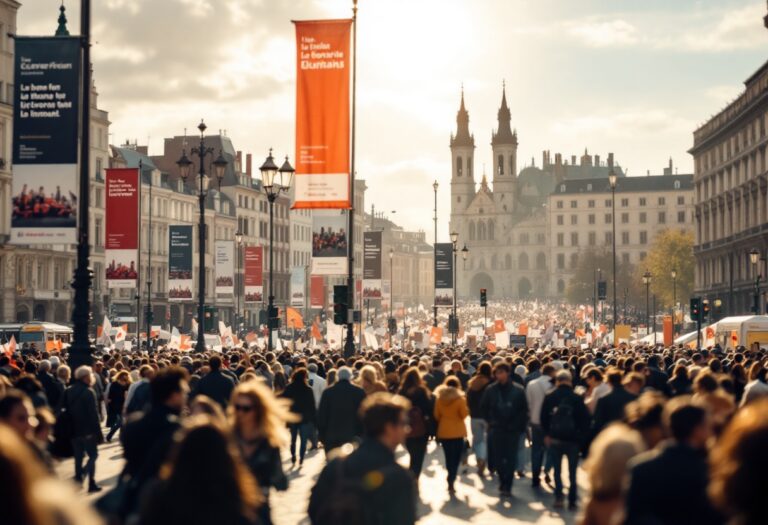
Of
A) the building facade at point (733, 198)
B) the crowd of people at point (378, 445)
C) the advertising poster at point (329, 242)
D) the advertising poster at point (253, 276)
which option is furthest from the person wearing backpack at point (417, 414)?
the building facade at point (733, 198)

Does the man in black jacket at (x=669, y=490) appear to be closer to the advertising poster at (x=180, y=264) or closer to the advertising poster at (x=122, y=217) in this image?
the advertising poster at (x=122, y=217)

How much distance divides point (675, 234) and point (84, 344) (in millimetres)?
116030

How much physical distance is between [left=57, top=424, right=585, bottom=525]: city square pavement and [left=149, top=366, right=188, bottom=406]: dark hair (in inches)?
222

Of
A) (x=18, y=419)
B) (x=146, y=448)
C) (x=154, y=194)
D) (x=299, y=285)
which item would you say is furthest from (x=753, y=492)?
(x=154, y=194)

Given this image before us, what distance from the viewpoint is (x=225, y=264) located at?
52531 mm

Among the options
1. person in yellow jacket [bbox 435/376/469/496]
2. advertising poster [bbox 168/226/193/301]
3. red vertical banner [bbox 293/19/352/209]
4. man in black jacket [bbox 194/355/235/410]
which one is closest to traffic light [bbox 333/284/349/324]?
red vertical banner [bbox 293/19/352/209]

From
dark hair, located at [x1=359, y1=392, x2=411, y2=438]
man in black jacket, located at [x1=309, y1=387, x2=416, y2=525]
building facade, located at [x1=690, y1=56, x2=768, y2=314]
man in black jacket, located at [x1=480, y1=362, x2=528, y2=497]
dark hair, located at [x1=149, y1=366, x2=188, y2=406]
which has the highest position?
building facade, located at [x1=690, y1=56, x2=768, y2=314]

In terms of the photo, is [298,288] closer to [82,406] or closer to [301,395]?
[301,395]

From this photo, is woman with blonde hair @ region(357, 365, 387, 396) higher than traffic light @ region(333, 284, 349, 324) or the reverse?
the reverse

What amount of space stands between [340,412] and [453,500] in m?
2.35

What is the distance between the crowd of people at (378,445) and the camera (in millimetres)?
4555

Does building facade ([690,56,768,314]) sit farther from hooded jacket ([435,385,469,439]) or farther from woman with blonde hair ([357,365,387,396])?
woman with blonde hair ([357,365,387,396])

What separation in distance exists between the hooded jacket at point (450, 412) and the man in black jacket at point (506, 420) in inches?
25.4

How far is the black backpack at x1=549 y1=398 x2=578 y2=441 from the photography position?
15.9 metres
